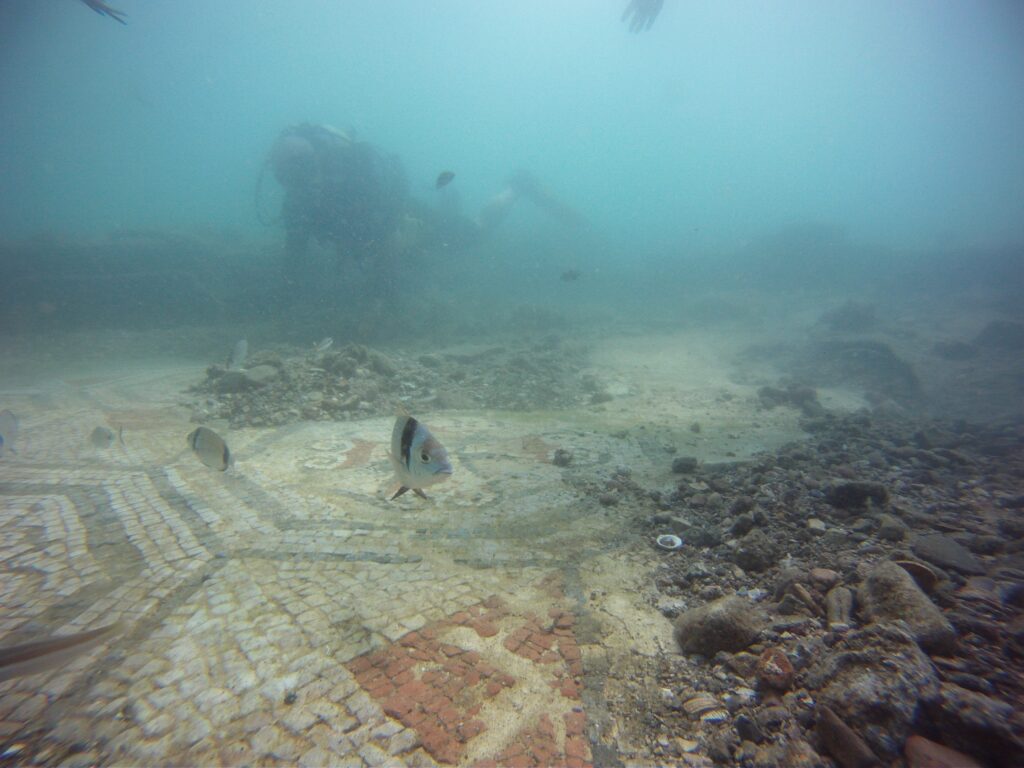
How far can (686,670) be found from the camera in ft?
10.4

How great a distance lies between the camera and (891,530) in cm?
423

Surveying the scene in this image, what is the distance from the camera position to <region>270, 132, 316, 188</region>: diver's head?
70.9ft

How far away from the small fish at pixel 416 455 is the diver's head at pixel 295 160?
946 inches

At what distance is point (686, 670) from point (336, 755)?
2.52 m

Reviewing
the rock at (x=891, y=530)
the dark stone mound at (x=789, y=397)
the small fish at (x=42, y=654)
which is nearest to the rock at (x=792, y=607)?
the rock at (x=891, y=530)

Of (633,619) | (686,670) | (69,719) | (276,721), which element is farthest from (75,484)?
(686,670)

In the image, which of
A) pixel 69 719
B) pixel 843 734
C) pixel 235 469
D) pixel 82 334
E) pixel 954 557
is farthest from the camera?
pixel 82 334

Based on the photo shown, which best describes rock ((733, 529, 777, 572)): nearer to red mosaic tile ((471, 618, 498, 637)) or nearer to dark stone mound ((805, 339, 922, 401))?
red mosaic tile ((471, 618, 498, 637))

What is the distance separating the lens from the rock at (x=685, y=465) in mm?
7237

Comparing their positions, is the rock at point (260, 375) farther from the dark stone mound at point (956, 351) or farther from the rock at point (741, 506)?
the dark stone mound at point (956, 351)

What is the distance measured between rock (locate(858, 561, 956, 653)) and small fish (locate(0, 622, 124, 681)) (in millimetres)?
4427

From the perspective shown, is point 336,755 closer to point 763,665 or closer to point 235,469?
point 763,665

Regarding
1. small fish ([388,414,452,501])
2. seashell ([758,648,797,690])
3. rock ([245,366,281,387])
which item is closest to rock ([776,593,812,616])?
seashell ([758,648,797,690])

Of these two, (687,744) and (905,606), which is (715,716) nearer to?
(687,744)
